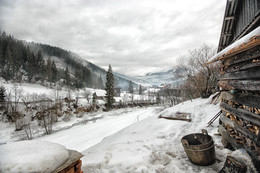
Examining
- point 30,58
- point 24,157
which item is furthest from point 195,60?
point 30,58

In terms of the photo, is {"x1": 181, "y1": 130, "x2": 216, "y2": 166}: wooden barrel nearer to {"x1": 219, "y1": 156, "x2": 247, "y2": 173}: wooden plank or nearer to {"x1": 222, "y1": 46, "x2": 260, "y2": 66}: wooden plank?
{"x1": 219, "y1": 156, "x2": 247, "y2": 173}: wooden plank

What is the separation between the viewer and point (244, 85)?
11.9 feet

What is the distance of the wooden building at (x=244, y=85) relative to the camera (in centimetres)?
305

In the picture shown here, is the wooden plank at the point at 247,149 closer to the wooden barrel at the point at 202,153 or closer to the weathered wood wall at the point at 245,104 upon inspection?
the weathered wood wall at the point at 245,104

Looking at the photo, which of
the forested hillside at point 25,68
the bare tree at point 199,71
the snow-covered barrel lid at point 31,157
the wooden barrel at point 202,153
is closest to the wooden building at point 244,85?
the wooden barrel at point 202,153

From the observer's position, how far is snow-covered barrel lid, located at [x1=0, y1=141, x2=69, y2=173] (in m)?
2.05

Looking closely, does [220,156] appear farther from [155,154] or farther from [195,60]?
[195,60]

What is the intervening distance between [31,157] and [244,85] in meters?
5.50

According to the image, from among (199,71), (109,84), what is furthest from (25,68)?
(199,71)

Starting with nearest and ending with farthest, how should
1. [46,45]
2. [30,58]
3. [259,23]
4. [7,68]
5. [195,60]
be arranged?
1. [259,23]
2. [195,60]
3. [7,68]
4. [30,58]
5. [46,45]

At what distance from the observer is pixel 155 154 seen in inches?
186

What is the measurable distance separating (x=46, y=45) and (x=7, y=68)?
339 feet

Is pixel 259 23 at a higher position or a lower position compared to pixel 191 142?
higher

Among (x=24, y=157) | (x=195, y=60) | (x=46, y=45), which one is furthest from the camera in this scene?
(x=46, y=45)
